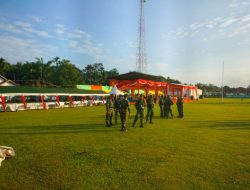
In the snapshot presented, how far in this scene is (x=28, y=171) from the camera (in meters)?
6.62

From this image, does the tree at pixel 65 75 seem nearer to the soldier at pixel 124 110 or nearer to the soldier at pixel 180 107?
the soldier at pixel 180 107

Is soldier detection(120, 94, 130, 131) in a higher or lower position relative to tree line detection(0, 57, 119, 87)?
lower

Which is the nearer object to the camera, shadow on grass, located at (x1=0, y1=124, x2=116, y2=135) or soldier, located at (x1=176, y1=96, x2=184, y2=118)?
shadow on grass, located at (x1=0, y1=124, x2=116, y2=135)

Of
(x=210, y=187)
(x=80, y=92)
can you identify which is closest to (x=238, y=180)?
(x=210, y=187)

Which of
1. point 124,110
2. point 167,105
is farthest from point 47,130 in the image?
point 167,105

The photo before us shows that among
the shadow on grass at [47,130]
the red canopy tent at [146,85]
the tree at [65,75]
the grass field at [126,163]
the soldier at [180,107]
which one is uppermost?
the tree at [65,75]

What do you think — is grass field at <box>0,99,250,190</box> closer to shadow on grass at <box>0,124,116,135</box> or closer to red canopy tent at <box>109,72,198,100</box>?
shadow on grass at <box>0,124,116,135</box>

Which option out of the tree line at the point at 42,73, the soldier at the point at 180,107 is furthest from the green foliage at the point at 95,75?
the soldier at the point at 180,107

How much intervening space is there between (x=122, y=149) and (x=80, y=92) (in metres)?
32.6

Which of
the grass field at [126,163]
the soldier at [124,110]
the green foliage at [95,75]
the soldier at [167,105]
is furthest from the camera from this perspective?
the green foliage at [95,75]

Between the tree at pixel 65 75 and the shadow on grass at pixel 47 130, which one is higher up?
the tree at pixel 65 75

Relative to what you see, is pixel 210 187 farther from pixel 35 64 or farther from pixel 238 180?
pixel 35 64

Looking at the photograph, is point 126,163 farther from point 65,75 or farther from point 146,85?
point 65,75

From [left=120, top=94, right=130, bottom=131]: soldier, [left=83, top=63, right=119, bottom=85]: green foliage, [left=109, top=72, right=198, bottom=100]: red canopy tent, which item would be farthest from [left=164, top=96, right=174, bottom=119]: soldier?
[left=83, top=63, right=119, bottom=85]: green foliage
